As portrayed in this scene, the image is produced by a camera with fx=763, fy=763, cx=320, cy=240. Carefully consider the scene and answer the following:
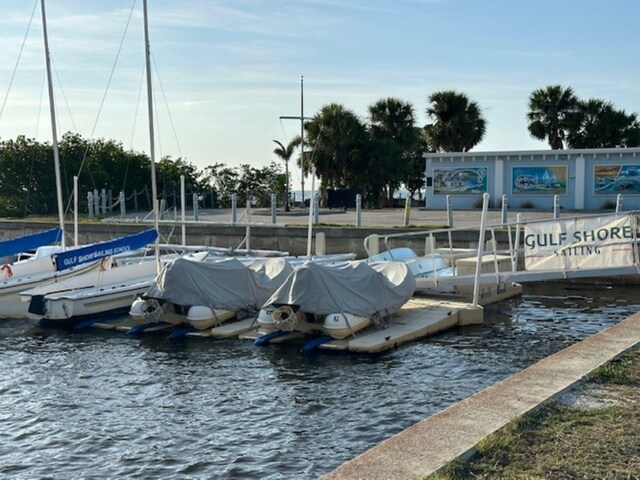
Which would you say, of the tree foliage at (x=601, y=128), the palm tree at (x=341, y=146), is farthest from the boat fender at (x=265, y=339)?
the tree foliage at (x=601, y=128)

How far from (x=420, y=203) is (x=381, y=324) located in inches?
1524

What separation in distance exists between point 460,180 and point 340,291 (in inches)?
1164

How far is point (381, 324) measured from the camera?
17.3 m

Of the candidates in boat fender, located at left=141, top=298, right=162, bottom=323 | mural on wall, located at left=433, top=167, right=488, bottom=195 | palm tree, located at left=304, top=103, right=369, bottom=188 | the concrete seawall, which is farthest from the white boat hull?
palm tree, located at left=304, top=103, right=369, bottom=188

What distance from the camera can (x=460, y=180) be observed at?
44.9 metres

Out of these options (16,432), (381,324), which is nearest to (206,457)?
(16,432)

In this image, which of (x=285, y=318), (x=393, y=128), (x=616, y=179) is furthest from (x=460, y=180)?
(x=285, y=318)

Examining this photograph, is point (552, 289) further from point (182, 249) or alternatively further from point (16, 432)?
point (16, 432)

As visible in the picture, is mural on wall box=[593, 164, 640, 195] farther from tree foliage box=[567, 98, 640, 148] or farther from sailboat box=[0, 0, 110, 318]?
sailboat box=[0, 0, 110, 318]

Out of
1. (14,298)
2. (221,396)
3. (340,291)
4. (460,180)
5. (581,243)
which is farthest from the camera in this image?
(460,180)

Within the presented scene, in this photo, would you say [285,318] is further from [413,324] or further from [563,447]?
[563,447]

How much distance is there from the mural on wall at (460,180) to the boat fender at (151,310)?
96.0 feet

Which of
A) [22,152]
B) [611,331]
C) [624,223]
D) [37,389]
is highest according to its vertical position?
[22,152]

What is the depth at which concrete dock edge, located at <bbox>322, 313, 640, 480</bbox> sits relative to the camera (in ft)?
20.7
